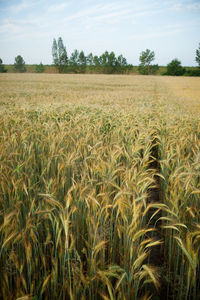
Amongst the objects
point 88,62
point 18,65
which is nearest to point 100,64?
point 88,62

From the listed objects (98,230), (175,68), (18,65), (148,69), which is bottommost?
(98,230)

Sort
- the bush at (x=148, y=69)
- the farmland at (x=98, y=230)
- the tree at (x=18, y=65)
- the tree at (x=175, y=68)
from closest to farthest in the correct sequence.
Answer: the farmland at (x=98, y=230), the tree at (x=175, y=68), the bush at (x=148, y=69), the tree at (x=18, y=65)

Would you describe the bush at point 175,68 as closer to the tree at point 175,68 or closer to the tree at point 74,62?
the tree at point 175,68

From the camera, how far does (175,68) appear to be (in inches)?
2795

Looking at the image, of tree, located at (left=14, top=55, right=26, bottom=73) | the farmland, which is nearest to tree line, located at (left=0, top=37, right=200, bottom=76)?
tree, located at (left=14, top=55, right=26, bottom=73)

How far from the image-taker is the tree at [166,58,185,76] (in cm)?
7050

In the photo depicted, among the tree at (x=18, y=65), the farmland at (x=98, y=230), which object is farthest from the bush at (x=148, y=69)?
the farmland at (x=98, y=230)

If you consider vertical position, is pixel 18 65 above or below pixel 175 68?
above

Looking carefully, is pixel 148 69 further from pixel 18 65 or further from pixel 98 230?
pixel 98 230

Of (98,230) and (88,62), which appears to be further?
(88,62)

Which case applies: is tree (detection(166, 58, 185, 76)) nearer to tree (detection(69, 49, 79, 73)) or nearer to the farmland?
tree (detection(69, 49, 79, 73))

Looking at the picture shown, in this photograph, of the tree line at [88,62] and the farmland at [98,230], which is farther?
the tree line at [88,62]

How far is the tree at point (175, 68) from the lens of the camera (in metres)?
70.5

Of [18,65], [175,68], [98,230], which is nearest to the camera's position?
[98,230]
